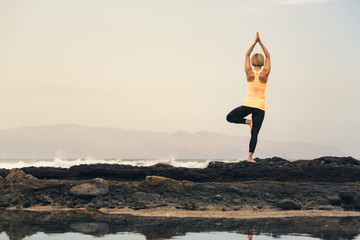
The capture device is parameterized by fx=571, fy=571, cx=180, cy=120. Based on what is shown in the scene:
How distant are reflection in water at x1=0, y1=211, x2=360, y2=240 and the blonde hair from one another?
678cm

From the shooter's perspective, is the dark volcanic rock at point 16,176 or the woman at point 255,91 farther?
the woman at point 255,91

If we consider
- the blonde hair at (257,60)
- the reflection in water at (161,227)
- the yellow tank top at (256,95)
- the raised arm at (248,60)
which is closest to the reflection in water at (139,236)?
the reflection in water at (161,227)

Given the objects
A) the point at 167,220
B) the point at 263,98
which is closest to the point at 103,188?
the point at 167,220

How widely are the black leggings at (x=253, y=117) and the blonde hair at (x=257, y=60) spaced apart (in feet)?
4.79

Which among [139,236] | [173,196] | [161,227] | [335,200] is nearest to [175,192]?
[173,196]

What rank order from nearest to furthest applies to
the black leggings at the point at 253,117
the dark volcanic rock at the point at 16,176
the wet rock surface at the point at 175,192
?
the wet rock surface at the point at 175,192, the dark volcanic rock at the point at 16,176, the black leggings at the point at 253,117

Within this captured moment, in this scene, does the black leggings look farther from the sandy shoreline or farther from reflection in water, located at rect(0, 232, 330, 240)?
reflection in water, located at rect(0, 232, 330, 240)

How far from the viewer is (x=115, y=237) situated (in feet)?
33.1

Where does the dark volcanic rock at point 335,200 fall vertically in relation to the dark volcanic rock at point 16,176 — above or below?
below

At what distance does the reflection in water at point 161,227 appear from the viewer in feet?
33.7

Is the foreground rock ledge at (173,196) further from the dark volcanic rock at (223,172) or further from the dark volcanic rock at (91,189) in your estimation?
the dark volcanic rock at (223,172)

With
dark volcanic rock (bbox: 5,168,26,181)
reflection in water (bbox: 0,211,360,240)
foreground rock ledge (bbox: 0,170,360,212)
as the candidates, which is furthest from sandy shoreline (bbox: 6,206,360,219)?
dark volcanic rock (bbox: 5,168,26,181)

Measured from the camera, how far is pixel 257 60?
18609 millimetres

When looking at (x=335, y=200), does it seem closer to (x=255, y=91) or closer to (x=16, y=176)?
(x=255, y=91)
